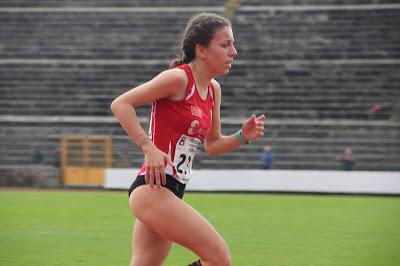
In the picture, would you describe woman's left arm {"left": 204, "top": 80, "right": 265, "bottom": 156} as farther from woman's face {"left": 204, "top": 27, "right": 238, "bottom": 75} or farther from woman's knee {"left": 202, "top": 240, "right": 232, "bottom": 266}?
woman's knee {"left": 202, "top": 240, "right": 232, "bottom": 266}

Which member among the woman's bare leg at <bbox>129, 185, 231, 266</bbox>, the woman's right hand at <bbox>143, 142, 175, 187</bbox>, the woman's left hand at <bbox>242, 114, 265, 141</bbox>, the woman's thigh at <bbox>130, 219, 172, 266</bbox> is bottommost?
the woman's thigh at <bbox>130, 219, 172, 266</bbox>

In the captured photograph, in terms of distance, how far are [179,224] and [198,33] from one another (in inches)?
50.2

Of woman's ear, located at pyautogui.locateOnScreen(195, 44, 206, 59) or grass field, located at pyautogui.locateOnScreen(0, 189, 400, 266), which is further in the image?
grass field, located at pyautogui.locateOnScreen(0, 189, 400, 266)

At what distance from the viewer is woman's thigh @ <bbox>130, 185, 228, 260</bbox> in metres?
5.27

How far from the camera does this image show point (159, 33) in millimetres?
37188

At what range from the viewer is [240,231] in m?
13.6

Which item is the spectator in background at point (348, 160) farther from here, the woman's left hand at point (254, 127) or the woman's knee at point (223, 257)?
the woman's knee at point (223, 257)

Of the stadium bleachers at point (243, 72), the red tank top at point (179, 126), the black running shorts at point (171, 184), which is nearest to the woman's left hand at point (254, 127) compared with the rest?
the red tank top at point (179, 126)

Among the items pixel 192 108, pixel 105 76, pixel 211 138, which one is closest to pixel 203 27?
pixel 192 108

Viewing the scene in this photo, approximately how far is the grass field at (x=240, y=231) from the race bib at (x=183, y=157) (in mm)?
4078

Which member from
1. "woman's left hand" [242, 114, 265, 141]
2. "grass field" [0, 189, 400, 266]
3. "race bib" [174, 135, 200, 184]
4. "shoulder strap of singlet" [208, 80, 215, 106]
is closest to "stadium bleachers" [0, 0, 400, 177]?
"grass field" [0, 189, 400, 266]

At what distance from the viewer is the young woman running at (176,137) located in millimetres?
5285

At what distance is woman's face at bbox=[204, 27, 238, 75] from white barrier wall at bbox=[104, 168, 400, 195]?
68.3 feet

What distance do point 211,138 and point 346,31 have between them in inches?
1207
